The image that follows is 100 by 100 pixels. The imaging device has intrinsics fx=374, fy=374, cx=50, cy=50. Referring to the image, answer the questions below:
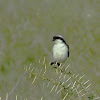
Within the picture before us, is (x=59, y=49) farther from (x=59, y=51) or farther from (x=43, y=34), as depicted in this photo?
(x=43, y=34)

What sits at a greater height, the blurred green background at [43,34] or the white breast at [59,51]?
the blurred green background at [43,34]

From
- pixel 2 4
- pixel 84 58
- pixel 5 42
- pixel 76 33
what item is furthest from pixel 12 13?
pixel 84 58

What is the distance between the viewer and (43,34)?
11039 millimetres

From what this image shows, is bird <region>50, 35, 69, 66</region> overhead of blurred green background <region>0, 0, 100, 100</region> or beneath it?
beneath

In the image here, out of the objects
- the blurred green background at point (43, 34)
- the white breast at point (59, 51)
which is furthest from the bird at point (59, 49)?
the blurred green background at point (43, 34)

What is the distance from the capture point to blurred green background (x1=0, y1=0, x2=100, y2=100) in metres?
9.75

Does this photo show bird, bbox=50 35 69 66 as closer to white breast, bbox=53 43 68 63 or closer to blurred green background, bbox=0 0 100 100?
white breast, bbox=53 43 68 63

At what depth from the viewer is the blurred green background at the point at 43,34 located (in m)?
9.75

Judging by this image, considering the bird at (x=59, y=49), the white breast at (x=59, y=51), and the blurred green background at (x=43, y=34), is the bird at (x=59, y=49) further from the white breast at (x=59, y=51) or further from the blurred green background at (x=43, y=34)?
the blurred green background at (x=43, y=34)

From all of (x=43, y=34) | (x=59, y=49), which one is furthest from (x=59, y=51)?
(x=43, y=34)

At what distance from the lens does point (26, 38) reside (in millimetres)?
11141

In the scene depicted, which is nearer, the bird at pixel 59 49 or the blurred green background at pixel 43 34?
the bird at pixel 59 49

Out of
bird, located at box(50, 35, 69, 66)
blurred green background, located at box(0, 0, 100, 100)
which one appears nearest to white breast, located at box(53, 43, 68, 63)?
bird, located at box(50, 35, 69, 66)

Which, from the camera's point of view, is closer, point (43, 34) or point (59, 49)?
point (59, 49)
